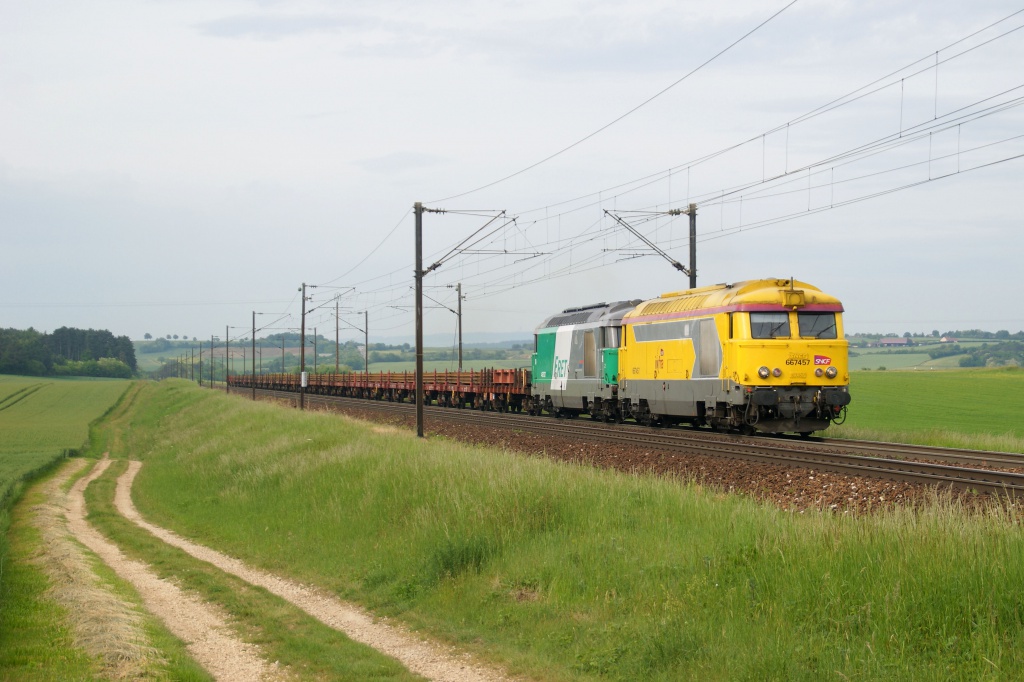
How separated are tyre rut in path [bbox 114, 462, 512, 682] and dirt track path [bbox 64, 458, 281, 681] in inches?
44.1

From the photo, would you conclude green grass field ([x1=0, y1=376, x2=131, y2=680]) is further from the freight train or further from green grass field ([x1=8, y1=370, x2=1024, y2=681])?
the freight train

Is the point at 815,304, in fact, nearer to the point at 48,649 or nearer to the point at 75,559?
the point at 75,559

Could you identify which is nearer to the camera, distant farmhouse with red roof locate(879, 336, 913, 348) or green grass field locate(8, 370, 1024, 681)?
green grass field locate(8, 370, 1024, 681)

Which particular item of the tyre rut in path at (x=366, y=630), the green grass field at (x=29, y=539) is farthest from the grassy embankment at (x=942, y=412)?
the green grass field at (x=29, y=539)

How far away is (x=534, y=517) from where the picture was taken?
12.9 metres

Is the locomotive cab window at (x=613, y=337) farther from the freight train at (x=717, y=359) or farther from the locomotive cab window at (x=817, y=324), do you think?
the locomotive cab window at (x=817, y=324)

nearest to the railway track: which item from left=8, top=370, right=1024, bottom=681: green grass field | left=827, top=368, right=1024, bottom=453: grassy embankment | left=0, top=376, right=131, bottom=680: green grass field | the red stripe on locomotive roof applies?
left=827, top=368, right=1024, bottom=453: grassy embankment

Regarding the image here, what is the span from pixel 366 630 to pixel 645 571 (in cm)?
361

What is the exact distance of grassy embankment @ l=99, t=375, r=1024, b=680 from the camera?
7.11 m

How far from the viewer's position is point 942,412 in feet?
159

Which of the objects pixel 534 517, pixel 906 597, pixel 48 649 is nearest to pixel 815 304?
pixel 534 517

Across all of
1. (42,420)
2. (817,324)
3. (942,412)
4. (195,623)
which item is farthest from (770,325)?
(42,420)

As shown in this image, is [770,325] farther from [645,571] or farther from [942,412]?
[942,412]

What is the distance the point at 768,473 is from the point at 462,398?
38851 millimetres
